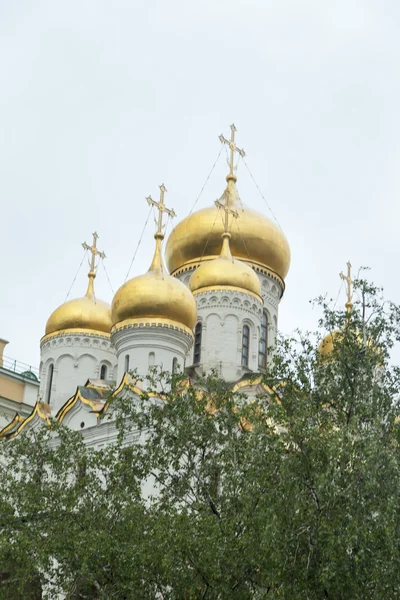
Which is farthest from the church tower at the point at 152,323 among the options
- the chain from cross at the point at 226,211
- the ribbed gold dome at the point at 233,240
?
the ribbed gold dome at the point at 233,240

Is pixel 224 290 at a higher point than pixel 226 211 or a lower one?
lower

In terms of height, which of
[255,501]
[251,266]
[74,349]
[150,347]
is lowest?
[255,501]

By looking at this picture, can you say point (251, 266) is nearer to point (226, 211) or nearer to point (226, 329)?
point (226, 211)

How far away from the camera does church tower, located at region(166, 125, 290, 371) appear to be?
31.6 meters

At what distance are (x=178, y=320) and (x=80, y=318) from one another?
4546 mm

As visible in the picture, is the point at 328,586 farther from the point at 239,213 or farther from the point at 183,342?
the point at 239,213

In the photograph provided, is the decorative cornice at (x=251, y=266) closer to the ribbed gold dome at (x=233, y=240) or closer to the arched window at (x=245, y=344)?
the ribbed gold dome at (x=233, y=240)

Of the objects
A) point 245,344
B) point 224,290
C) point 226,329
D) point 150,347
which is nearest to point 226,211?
point 224,290

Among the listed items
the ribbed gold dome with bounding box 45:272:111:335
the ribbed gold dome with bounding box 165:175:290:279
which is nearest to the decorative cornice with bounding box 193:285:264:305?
the ribbed gold dome with bounding box 165:175:290:279

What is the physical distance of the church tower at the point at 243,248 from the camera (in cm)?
3158

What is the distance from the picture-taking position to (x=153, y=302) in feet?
85.7

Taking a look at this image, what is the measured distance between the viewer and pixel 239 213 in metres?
32.2

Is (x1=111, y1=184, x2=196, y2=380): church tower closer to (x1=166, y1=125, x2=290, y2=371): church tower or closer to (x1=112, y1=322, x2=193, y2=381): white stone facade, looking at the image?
(x1=112, y1=322, x2=193, y2=381): white stone facade

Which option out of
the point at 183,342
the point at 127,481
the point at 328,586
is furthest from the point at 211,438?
the point at 183,342
